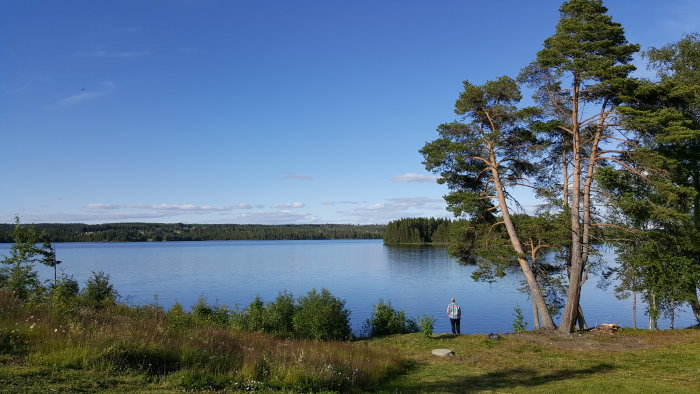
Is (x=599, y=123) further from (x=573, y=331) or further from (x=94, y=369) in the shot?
(x=94, y=369)

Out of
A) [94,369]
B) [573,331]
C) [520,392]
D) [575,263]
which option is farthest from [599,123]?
[94,369]

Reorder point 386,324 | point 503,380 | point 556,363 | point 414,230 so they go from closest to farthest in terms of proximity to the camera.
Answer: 1. point 503,380
2. point 556,363
3. point 386,324
4. point 414,230

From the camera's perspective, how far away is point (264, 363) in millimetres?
9477

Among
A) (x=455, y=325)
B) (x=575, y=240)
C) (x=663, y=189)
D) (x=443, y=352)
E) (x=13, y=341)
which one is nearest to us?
(x=13, y=341)

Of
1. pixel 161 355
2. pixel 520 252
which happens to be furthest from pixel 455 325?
pixel 161 355

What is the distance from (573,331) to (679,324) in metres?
16.8

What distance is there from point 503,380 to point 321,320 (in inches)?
401

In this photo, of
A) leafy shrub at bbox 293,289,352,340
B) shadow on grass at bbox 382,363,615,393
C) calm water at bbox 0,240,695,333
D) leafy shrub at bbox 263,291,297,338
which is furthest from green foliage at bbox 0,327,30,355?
calm water at bbox 0,240,695,333

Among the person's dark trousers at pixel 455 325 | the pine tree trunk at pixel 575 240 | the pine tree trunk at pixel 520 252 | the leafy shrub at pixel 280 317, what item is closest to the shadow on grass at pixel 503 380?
the pine tree trunk at pixel 575 240

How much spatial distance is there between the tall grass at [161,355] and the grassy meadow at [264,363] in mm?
23

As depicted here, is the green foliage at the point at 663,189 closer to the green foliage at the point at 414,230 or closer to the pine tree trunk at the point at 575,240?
the pine tree trunk at the point at 575,240

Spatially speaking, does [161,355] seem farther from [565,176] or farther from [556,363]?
[565,176]

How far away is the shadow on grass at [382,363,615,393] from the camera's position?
1034 centimetres

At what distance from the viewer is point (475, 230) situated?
22.9 m
